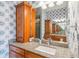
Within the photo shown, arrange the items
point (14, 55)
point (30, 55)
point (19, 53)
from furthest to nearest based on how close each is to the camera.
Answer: point (14, 55), point (19, 53), point (30, 55)

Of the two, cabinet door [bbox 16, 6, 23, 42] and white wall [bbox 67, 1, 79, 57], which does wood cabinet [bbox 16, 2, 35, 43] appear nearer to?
cabinet door [bbox 16, 6, 23, 42]

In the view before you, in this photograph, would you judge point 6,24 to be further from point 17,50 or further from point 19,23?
point 17,50

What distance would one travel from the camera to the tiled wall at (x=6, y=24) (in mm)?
1804

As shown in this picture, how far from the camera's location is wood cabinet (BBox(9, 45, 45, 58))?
1388 millimetres

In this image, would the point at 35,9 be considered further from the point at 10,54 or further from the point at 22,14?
the point at 10,54

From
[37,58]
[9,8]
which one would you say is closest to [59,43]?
[37,58]

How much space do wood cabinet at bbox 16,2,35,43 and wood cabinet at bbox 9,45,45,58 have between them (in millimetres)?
270

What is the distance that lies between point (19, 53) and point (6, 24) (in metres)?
0.78

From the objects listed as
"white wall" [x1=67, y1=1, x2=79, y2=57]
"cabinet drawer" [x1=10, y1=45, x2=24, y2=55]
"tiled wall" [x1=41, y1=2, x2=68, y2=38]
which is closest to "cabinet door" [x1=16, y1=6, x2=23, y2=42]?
"cabinet drawer" [x1=10, y1=45, x2=24, y2=55]

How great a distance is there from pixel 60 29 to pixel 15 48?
1087 millimetres

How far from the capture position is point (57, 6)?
1.69 m

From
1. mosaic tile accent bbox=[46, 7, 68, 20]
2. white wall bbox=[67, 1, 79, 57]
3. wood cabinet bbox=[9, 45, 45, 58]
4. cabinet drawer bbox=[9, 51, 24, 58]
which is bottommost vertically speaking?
cabinet drawer bbox=[9, 51, 24, 58]

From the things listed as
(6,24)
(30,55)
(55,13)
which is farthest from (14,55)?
(55,13)

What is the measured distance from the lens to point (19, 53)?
166cm
